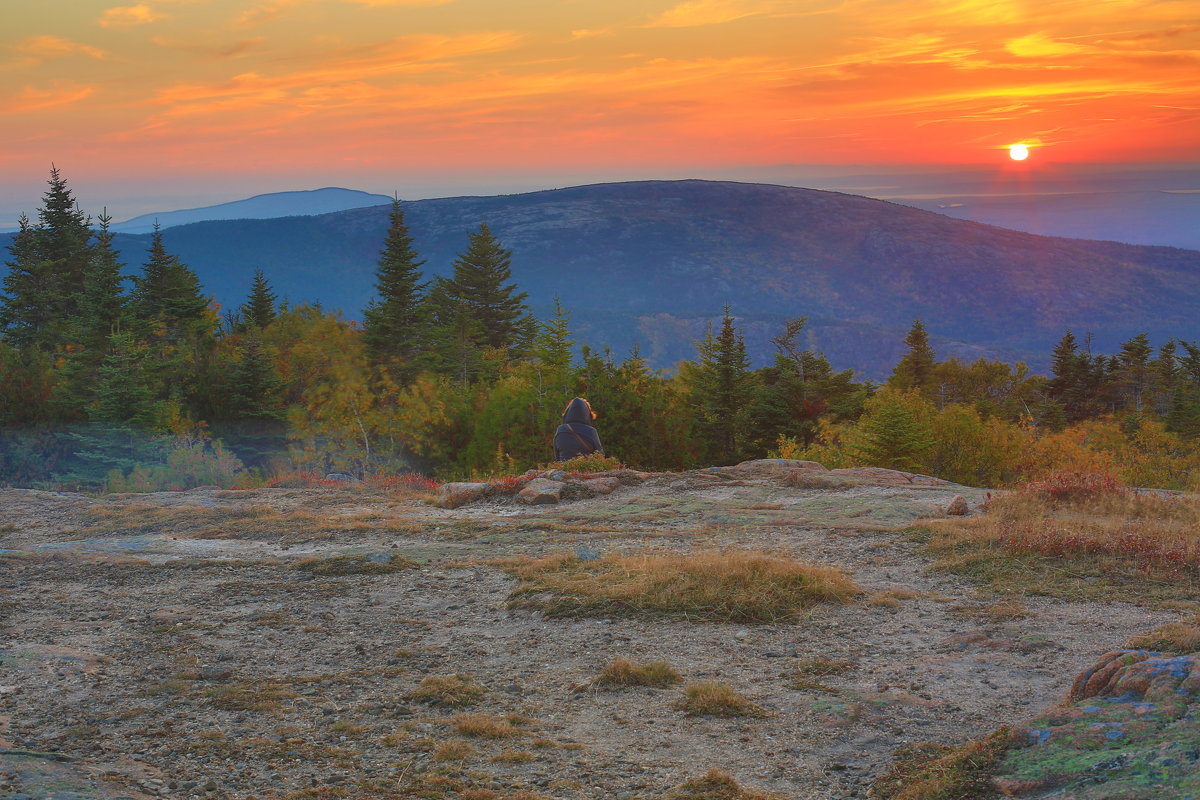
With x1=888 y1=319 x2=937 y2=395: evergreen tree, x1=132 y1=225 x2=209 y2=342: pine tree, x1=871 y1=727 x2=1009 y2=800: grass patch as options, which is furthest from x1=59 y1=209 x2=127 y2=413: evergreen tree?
x1=888 y1=319 x2=937 y2=395: evergreen tree

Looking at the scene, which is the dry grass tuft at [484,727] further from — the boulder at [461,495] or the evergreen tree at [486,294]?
the evergreen tree at [486,294]

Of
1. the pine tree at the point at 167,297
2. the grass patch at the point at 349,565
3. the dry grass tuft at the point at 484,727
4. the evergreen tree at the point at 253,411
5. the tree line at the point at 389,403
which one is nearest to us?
the dry grass tuft at the point at 484,727

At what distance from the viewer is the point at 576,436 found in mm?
19516

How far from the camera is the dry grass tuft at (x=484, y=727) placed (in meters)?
5.82

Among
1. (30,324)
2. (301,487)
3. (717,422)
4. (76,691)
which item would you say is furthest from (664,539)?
(30,324)

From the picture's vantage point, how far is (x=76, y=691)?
21.6 ft

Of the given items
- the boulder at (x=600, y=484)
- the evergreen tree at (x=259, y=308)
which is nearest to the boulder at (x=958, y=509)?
the boulder at (x=600, y=484)

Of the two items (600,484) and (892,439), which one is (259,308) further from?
(600,484)

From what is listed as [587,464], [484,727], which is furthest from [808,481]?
[484,727]

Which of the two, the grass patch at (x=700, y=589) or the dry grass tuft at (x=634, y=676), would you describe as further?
the grass patch at (x=700, y=589)

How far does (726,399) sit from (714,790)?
37653 mm

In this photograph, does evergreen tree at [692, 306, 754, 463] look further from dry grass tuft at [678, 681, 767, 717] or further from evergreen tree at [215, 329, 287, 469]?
dry grass tuft at [678, 681, 767, 717]

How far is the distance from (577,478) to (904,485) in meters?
5.78

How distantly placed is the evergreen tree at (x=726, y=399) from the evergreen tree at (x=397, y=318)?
18178 millimetres
